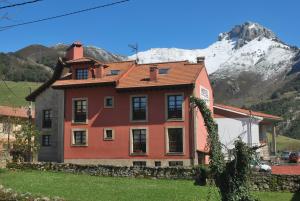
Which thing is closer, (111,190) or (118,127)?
(111,190)

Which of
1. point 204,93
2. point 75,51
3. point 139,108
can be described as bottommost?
point 139,108

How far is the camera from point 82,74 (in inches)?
2030

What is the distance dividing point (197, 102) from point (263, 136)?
47.5m

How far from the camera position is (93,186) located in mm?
29781

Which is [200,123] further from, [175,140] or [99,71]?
[99,71]

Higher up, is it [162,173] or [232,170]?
[232,170]

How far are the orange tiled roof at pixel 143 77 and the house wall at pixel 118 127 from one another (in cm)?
85

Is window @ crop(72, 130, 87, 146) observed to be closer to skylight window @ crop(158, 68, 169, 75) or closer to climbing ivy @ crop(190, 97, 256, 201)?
skylight window @ crop(158, 68, 169, 75)

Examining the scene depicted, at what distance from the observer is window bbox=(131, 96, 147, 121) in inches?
1879

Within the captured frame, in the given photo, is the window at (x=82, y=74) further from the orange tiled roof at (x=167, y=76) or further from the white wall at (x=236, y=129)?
the white wall at (x=236, y=129)

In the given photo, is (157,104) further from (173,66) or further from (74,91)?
(74,91)

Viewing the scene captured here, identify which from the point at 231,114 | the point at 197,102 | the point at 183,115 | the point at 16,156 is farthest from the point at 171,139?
the point at 197,102

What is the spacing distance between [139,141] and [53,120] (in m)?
12.7

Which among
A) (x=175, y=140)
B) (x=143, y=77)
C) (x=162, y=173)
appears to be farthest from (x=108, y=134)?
(x=162, y=173)
